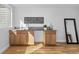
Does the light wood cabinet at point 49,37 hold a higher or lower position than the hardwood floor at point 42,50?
higher

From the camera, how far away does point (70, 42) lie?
27.2 ft

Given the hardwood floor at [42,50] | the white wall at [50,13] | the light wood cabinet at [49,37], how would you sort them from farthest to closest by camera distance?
the white wall at [50,13]
the light wood cabinet at [49,37]
the hardwood floor at [42,50]

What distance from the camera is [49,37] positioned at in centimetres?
750

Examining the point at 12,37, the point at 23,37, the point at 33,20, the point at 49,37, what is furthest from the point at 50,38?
the point at 12,37

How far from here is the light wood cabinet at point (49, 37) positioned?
7477 mm

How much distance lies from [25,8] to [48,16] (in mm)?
1379

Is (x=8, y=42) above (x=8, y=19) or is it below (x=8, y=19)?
below

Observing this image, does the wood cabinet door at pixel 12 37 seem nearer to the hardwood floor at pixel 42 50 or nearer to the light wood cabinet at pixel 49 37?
the hardwood floor at pixel 42 50

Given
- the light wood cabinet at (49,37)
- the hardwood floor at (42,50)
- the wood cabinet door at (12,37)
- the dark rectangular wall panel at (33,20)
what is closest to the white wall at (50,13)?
the dark rectangular wall panel at (33,20)

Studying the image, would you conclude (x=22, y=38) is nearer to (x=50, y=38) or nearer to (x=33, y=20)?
(x=50, y=38)

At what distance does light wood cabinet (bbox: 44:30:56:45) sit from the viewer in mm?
7477

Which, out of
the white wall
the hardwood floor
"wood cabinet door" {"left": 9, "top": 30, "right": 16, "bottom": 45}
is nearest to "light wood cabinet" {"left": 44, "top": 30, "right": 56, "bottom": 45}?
the hardwood floor
